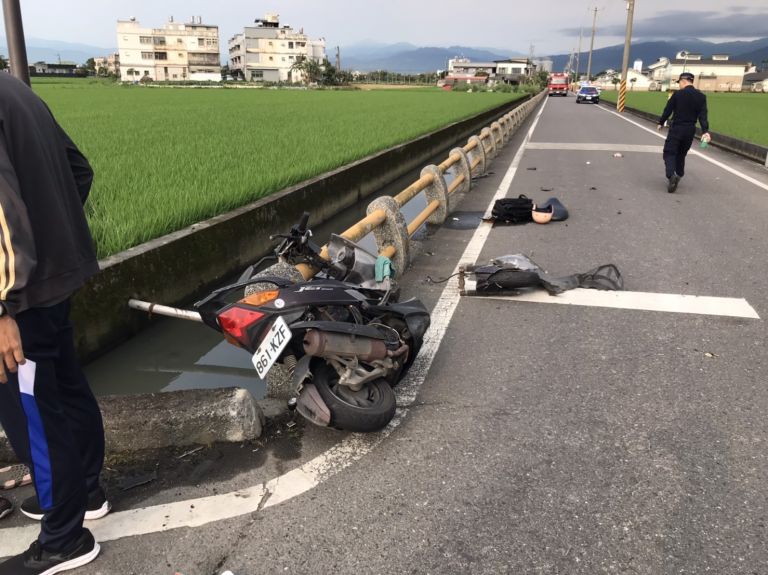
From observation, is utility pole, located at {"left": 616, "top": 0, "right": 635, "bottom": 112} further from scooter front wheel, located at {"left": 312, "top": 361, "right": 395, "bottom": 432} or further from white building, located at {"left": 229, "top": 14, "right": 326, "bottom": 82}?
white building, located at {"left": 229, "top": 14, "right": 326, "bottom": 82}

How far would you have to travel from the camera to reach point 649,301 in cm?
492

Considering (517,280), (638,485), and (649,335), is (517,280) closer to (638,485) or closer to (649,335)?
(649,335)

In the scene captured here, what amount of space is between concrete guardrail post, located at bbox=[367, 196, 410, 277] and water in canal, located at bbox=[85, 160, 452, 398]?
5.38 ft

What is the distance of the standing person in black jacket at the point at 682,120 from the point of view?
30.8 ft

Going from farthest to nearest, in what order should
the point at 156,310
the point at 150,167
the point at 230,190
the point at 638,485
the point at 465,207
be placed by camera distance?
the point at 465,207, the point at 150,167, the point at 230,190, the point at 156,310, the point at 638,485

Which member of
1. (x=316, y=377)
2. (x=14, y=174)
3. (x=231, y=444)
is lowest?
(x=231, y=444)

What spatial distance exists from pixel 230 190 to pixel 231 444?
15.2 ft

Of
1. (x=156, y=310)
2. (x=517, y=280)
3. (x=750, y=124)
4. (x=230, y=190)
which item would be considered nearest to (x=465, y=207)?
(x=230, y=190)

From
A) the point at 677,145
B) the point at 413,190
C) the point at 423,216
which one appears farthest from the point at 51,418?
the point at 677,145

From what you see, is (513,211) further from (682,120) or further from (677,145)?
(682,120)

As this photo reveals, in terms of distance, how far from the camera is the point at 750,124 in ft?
69.8

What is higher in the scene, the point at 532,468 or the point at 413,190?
the point at 413,190

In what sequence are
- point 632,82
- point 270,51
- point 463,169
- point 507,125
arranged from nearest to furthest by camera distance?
point 463,169 → point 507,125 → point 270,51 → point 632,82

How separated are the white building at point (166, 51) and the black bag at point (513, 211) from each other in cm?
11058
